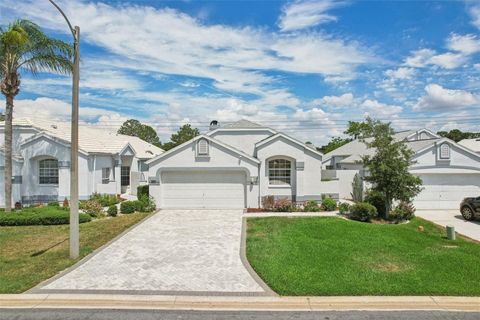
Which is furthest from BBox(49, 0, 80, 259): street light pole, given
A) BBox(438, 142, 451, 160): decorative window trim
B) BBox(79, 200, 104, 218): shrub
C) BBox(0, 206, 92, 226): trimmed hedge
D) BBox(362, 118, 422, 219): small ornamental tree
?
BBox(438, 142, 451, 160): decorative window trim

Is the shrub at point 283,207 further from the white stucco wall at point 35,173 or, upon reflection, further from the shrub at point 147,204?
the white stucco wall at point 35,173

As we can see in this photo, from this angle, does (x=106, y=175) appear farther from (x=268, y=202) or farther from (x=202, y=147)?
(x=268, y=202)

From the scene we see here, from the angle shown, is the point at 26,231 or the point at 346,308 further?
the point at 26,231

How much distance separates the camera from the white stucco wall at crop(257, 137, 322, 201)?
68.3 ft

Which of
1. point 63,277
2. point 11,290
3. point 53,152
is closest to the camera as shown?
point 11,290

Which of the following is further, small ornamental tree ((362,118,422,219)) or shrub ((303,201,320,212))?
shrub ((303,201,320,212))

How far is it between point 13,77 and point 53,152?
5678mm

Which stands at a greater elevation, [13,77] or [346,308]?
[13,77]

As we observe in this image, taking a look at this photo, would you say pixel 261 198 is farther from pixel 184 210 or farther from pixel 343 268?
pixel 343 268

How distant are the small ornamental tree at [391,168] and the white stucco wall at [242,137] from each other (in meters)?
10.3

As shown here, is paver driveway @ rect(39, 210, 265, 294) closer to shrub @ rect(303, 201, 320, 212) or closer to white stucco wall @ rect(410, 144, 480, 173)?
shrub @ rect(303, 201, 320, 212)

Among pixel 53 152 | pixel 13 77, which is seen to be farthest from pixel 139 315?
pixel 53 152

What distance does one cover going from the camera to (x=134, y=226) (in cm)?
1577

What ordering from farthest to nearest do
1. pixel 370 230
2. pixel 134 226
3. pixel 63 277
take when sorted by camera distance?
pixel 134 226, pixel 370 230, pixel 63 277
